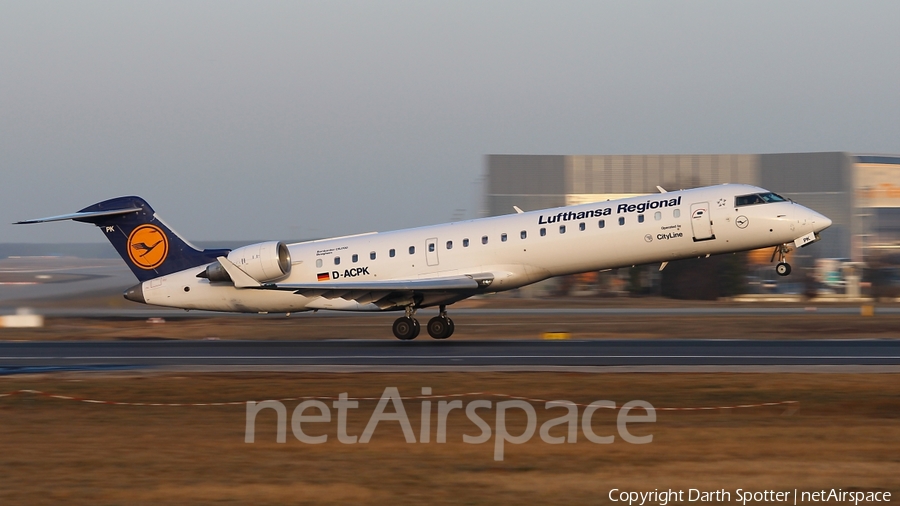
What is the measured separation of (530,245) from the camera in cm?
2706

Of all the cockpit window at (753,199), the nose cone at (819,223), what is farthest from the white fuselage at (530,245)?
the cockpit window at (753,199)

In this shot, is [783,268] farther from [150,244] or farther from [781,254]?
[150,244]

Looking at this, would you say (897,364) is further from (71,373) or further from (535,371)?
(71,373)

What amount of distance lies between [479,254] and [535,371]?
27.1 ft

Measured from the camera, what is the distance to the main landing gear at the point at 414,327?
92.9ft

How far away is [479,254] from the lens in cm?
2769

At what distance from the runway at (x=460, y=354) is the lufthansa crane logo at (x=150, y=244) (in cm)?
277

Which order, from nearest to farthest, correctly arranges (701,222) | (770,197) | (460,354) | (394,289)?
(460,354) → (701,222) → (770,197) → (394,289)

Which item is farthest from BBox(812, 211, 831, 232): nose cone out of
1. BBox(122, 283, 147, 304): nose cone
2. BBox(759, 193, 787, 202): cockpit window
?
BBox(122, 283, 147, 304): nose cone

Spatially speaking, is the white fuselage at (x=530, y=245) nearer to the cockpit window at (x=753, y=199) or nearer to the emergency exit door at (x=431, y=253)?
the emergency exit door at (x=431, y=253)

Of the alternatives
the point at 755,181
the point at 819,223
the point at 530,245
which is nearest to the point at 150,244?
the point at 530,245

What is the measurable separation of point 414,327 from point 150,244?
8.85 m

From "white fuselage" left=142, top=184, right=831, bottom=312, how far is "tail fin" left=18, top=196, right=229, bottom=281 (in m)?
0.48

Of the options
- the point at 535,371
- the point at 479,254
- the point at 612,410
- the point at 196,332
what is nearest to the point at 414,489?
the point at 612,410
